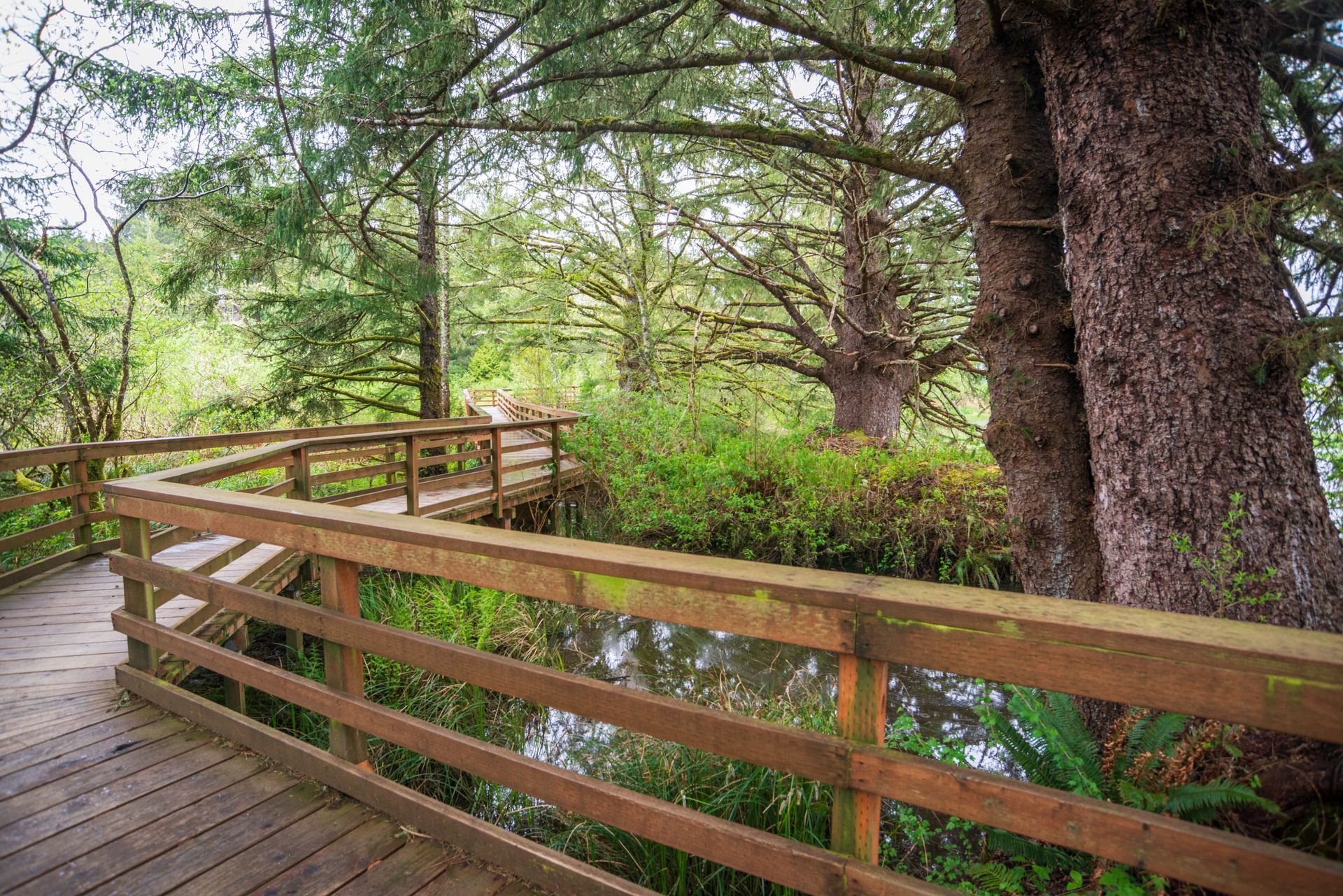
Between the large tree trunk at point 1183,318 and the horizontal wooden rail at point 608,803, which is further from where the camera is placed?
the large tree trunk at point 1183,318

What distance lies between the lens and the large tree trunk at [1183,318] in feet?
8.23

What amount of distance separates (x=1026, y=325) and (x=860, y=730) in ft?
9.55

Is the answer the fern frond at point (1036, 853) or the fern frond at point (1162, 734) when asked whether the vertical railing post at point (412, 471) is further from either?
the fern frond at point (1162, 734)

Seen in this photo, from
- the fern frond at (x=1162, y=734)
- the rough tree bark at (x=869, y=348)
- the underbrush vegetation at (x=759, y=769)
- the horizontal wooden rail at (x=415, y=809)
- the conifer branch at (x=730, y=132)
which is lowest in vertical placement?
the underbrush vegetation at (x=759, y=769)

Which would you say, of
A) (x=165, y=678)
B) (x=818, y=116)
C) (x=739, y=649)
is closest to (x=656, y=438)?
(x=739, y=649)

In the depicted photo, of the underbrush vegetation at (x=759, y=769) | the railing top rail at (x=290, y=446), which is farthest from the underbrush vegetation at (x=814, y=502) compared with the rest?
the underbrush vegetation at (x=759, y=769)

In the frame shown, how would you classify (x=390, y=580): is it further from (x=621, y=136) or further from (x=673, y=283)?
(x=673, y=283)

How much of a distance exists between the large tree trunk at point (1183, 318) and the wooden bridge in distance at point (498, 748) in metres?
1.87

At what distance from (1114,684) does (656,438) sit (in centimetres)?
869

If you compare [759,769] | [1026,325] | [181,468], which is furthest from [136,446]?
[1026,325]

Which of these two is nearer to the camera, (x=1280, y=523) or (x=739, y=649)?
(x=1280, y=523)

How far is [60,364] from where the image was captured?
7.93m

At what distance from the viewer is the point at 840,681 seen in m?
1.38

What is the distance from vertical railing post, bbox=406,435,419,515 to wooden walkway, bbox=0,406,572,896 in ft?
10.9
